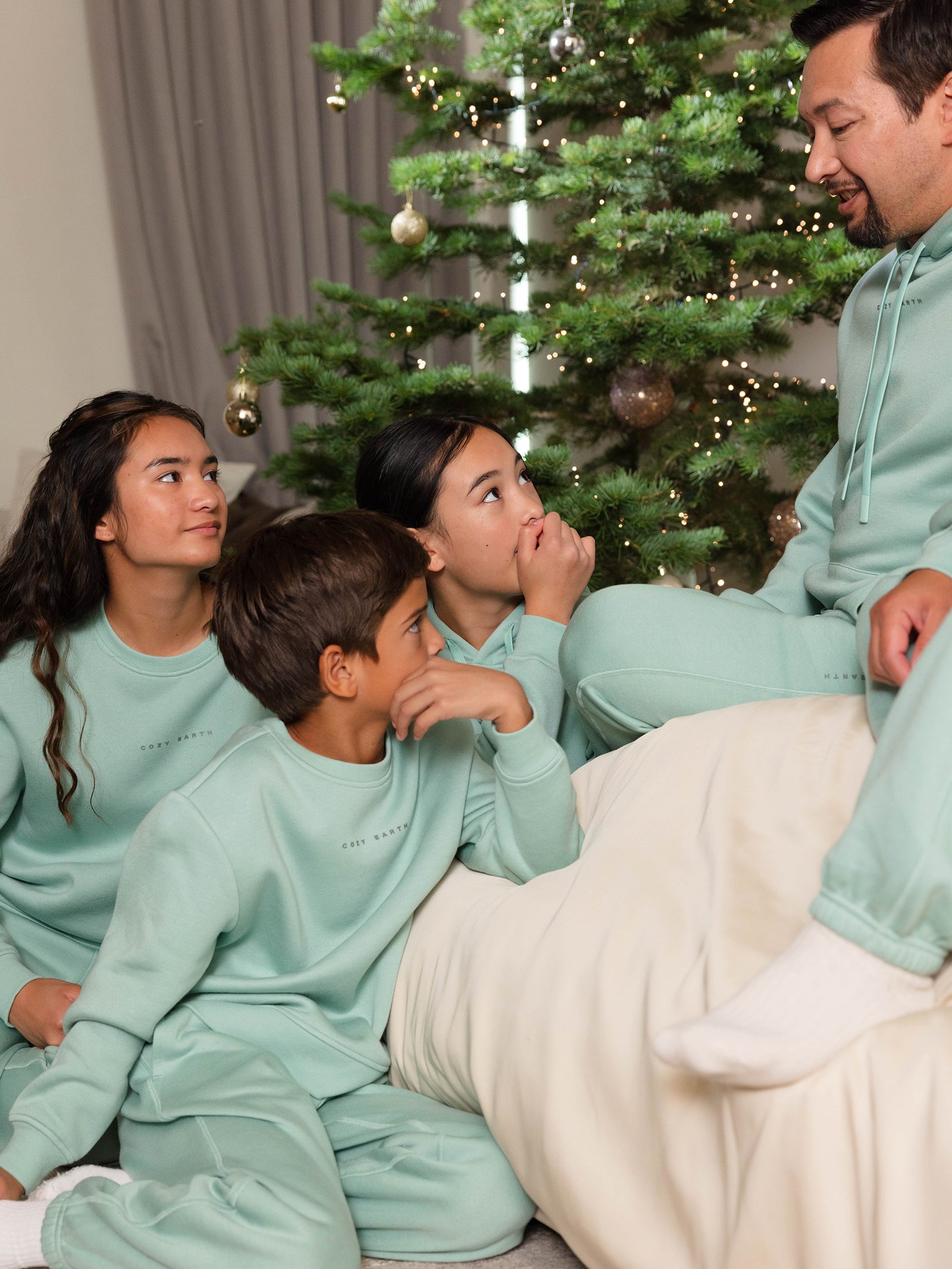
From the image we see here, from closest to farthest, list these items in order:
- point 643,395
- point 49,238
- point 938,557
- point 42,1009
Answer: point 938,557
point 42,1009
point 643,395
point 49,238

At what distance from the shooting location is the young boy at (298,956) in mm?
884

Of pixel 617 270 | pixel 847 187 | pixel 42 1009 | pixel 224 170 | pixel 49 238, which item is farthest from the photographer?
pixel 224 170

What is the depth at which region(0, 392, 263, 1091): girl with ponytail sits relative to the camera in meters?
1.31

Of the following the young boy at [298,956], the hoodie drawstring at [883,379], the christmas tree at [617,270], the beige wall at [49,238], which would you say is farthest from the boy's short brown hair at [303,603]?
the beige wall at [49,238]

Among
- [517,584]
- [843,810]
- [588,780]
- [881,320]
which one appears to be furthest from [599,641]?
[881,320]

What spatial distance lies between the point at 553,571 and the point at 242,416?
120 centimetres

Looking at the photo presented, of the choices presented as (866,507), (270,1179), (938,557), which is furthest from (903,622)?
(270,1179)

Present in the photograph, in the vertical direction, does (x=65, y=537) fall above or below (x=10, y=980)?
above

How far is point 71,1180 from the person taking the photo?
37.6 inches

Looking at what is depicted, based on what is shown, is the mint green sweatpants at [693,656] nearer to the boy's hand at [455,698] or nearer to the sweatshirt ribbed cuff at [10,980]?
the boy's hand at [455,698]

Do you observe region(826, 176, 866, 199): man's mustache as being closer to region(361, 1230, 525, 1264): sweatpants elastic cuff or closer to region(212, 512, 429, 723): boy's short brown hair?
region(212, 512, 429, 723): boy's short brown hair

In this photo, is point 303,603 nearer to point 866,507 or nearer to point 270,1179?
point 270,1179

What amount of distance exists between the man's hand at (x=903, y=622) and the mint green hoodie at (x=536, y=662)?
43cm

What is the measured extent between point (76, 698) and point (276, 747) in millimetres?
379
